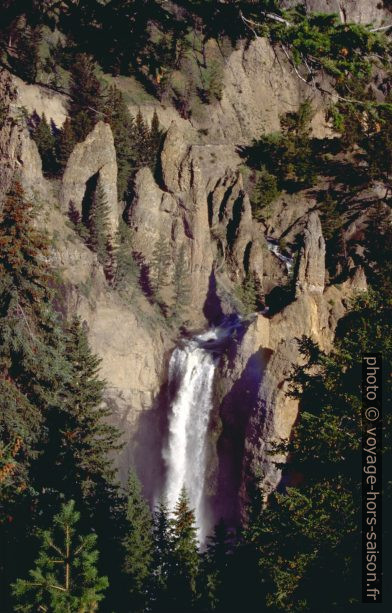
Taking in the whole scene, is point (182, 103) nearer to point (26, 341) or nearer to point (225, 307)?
point (225, 307)

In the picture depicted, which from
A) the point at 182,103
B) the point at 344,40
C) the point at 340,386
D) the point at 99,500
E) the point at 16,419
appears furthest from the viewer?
Result: the point at 182,103

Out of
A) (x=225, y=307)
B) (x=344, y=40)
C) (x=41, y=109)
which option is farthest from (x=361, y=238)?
(x=344, y=40)

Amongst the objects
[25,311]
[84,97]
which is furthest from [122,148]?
[25,311]

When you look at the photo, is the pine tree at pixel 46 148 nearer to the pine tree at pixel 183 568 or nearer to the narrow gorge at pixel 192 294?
the narrow gorge at pixel 192 294

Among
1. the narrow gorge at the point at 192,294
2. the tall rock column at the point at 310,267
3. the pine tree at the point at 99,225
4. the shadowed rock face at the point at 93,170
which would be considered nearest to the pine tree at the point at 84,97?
the narrow gorge at the point at 192,294

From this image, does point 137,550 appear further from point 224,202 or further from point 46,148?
point 224,202
